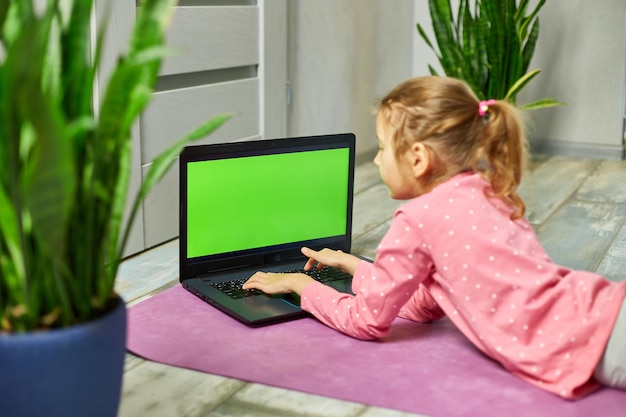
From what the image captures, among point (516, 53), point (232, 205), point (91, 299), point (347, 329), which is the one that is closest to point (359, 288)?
point (347, 329)

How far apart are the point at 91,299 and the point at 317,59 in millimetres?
2300

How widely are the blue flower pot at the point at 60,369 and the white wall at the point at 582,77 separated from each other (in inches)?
126

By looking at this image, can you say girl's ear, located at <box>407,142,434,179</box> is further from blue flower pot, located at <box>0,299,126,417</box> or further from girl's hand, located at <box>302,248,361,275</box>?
blue flower pot, located at <box>0,299,126,417</box>

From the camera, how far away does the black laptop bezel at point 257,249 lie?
1.99 m

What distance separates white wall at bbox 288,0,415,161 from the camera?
3285 mm

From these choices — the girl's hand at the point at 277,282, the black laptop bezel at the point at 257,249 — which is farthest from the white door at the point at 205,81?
the girl's hand at the point at 277,282

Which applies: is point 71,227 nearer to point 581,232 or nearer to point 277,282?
point 277,282

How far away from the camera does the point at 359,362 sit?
1635 millimetres

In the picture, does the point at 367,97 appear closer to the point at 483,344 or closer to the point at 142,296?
the point at 142,296

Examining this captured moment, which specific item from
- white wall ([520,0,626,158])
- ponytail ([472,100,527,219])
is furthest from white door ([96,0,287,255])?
white wall ([520,0,626,158])

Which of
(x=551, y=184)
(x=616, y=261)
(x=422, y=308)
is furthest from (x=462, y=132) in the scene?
(x=551, y=184)

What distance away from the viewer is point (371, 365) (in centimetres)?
162

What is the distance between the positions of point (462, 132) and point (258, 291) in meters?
0.59

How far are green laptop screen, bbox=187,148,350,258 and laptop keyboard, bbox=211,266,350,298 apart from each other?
92 millimetres
